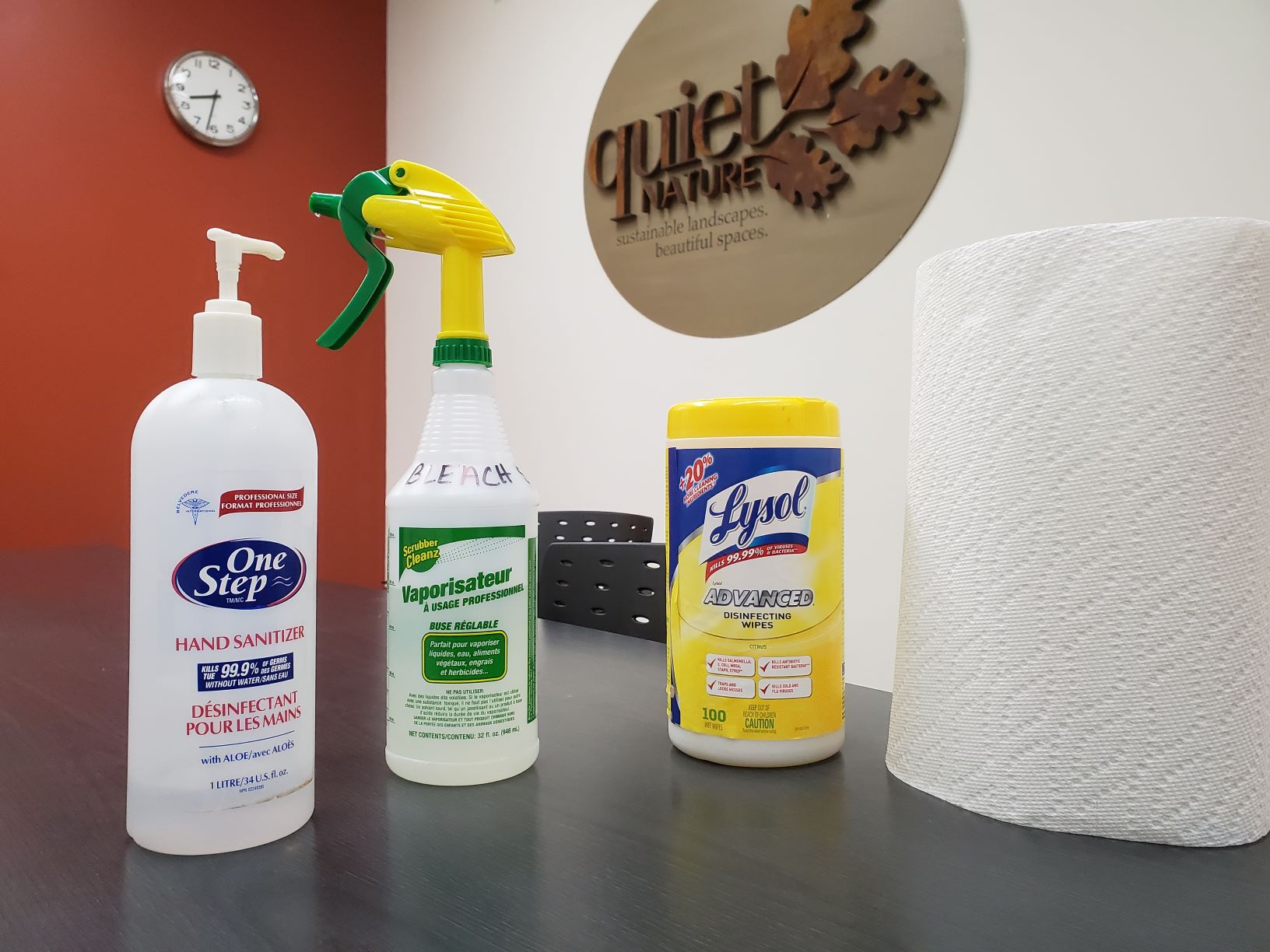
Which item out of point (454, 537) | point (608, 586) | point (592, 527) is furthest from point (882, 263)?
point (454, 537)

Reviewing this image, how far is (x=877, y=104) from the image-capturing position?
1.47 m

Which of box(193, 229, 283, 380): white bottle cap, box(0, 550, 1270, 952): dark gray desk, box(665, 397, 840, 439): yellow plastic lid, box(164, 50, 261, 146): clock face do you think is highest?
box(164, 50, 261, 146): clock face

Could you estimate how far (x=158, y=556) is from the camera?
314 millimetres

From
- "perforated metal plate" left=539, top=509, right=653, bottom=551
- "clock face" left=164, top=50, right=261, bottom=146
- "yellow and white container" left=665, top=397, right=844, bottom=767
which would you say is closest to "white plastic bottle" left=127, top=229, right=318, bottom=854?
"yellow and white container" left=665, top=397, right=844, bottom=767

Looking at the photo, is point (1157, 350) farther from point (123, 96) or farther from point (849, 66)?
point (123, 96)

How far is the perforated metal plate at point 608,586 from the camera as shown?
78cm

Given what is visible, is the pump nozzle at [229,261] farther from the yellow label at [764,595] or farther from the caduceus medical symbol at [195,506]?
the yellow label at [764,595]

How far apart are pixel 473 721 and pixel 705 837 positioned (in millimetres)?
124

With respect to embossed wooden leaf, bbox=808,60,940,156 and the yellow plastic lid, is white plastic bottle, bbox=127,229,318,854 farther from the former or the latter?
embossed wooden leaf, bbox=808,60,940,156

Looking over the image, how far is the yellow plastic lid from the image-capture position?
428 mm

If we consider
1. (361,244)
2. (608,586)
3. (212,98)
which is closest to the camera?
(361,244)

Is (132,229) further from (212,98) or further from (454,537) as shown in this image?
(454,537)

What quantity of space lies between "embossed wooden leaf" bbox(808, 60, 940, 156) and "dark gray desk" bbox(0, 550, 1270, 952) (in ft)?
4.27

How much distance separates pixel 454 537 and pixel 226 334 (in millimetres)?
132
